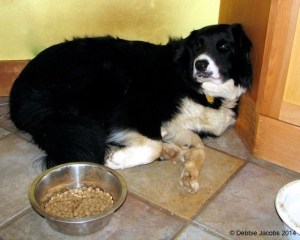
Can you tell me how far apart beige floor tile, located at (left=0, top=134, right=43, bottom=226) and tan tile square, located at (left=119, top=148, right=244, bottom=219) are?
1.31 feet

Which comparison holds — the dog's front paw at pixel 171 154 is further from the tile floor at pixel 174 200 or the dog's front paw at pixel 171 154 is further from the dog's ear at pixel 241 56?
the dog's ear at pixel 241 56

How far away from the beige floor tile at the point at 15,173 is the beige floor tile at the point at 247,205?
677mm

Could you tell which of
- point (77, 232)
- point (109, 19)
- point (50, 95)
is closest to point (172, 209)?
point (77, 232)

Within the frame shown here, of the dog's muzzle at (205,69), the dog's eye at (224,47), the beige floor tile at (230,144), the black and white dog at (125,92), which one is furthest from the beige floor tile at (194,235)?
the dog's eye at (224,47)

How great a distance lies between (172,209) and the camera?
1466 mm

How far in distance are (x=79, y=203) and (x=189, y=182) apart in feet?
1.43

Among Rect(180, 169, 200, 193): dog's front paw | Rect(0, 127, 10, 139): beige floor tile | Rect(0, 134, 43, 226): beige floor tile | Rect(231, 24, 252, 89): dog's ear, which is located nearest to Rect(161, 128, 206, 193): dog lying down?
Rect(180, 169, 200, 193): dog's front paw

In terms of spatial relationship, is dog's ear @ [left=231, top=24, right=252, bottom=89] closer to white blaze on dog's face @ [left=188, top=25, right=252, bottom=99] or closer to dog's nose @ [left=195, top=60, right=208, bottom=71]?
white blaze on dog's face @ [left=188, top=25, right=252, bottom=99]

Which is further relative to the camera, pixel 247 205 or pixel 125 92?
pixel 125 92

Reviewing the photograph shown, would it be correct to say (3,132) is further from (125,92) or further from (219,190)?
(219,190)

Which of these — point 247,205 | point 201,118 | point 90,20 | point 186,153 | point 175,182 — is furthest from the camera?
point 90,20

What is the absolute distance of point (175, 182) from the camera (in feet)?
5.32

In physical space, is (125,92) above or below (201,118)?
above

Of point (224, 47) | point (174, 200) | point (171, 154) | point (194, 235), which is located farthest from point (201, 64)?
point (194, 235)
